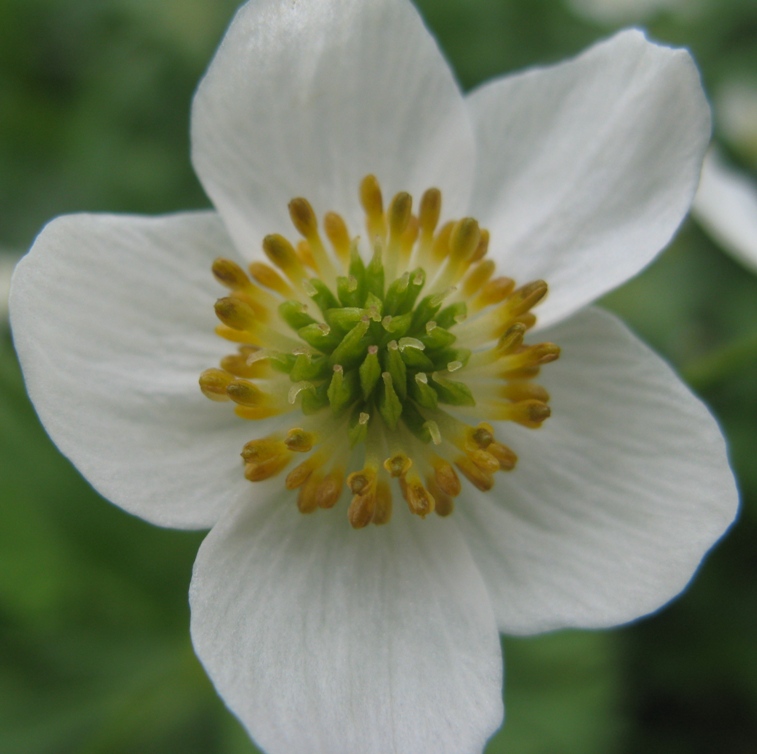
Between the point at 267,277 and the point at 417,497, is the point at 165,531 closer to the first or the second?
the point at 267,277

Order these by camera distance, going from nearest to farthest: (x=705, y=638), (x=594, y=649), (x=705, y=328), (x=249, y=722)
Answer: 1. (x=249, y=722)
2. (x=594, y=649)
3. (x=705, y=638)
4. (x=705, y=328)

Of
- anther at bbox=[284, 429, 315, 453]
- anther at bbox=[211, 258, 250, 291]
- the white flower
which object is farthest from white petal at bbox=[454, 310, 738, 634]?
the white flower

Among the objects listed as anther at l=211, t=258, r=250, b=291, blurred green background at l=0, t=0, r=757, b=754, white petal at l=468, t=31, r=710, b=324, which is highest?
anther at l=211, t=258, r=250, b=291

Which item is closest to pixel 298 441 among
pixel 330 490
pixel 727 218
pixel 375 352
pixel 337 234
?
pixel 330 490

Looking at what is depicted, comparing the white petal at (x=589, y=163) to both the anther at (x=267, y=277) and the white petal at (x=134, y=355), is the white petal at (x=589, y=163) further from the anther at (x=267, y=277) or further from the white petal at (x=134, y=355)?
the white petal at (x=134, y=355)

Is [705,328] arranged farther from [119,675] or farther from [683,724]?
[119,675]

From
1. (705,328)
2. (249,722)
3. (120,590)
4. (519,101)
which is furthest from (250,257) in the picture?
(705,328)

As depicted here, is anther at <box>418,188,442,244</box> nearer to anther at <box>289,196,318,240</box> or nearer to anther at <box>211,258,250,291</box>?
anther at <box>289,196,318,240</box>
